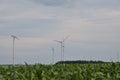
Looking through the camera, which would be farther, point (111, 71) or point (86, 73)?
point (111, 71)

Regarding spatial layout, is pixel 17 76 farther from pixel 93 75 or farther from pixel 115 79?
pixel 115 79

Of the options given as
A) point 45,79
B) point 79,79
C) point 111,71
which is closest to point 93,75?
point 79,79

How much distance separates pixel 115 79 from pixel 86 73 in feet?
4.42

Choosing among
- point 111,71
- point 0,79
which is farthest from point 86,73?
point 111,71

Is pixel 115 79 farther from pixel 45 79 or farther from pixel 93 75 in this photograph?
pixel 45 79

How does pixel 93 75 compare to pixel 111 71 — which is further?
pixel 111 71

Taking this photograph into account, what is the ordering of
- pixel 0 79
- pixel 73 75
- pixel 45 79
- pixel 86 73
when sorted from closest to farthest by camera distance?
pixel 0 79 < pixel 45 79 < pixel 73 75 < pixel 86 73

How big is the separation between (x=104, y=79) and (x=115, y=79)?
3.43 ft

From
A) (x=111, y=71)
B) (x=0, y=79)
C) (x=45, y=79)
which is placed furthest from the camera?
(x=111, y=71)

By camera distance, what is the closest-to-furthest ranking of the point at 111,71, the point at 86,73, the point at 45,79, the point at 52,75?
the point at 45,79 < the point at 52,75 < the point at 86,73 < the point at 111,71

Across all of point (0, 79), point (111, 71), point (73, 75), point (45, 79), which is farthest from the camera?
point (111, 71)

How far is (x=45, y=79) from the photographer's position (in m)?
10.5

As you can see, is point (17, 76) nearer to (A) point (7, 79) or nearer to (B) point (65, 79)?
(A) point (7, 79)

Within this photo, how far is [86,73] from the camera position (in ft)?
42.2
